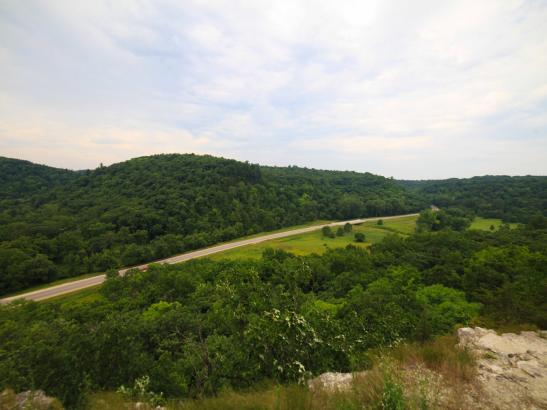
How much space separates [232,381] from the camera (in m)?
8.16

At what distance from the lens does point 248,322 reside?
313 inches

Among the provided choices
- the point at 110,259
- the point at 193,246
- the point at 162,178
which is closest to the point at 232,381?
the point at 110,259

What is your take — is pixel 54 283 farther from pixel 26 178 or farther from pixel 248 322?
pixel 26 178

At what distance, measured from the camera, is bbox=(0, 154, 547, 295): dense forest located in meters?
45.7

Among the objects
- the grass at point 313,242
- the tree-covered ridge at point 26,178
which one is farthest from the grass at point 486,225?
the tree-covered ridge at point 26,178

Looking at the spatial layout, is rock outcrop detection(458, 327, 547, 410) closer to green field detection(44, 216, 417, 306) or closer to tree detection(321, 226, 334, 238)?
green field detection(44, 216, 417, 306)

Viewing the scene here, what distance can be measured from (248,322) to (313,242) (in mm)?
53747

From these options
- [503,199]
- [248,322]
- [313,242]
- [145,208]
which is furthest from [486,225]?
[145,208]

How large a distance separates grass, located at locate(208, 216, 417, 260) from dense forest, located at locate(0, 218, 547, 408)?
1328cm

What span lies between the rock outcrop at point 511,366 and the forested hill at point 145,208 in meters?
51.0

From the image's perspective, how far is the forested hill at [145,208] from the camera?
148ft

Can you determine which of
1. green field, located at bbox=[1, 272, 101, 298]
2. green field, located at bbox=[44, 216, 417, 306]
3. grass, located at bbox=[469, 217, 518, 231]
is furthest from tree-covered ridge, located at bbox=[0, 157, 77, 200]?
grass, located at bbox=[469, 217, 518, 231]

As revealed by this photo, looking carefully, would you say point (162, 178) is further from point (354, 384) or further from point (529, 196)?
point (529, 196)

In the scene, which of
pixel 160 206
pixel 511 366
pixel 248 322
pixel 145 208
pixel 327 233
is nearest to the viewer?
pixel 511 366
